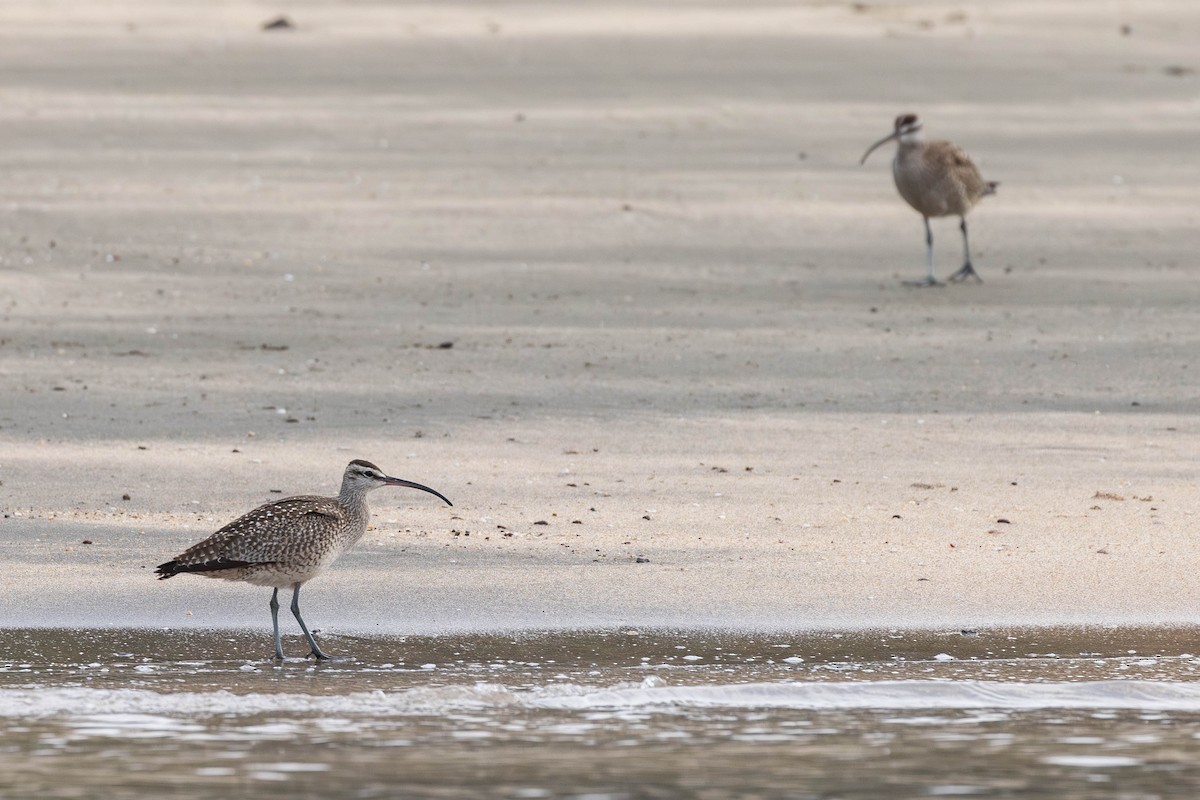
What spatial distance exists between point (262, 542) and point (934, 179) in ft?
28.2

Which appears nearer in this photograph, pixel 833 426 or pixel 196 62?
pixel 833 426

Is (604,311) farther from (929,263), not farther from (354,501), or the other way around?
(354,501)

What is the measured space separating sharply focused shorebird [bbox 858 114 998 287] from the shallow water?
781cm

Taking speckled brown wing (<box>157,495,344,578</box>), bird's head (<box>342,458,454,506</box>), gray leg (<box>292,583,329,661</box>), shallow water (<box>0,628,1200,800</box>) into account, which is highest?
bird's head (<box>342,458,454,506</box>)

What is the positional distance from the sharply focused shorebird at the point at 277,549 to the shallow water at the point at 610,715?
0.72 ft

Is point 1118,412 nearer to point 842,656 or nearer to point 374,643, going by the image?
point 842,656

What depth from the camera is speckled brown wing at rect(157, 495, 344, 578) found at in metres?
7.00

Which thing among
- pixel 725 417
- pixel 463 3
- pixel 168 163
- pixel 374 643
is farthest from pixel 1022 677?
pixel 463 3

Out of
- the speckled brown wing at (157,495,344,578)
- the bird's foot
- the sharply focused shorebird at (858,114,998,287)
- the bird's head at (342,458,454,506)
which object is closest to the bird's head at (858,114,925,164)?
the sharply focused shorebird at (858,114,998,287)

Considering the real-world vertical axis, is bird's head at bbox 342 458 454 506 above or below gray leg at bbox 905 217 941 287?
below

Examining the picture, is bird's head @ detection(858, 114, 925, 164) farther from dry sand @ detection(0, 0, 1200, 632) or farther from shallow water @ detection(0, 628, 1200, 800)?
shallow water @ detection(0, 628, 1200, 800)

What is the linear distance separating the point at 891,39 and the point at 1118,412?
37.2ft

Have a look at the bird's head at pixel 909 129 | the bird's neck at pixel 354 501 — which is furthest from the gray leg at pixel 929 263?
the bird's neck at pixel 354 501

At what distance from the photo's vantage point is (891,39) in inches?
850
